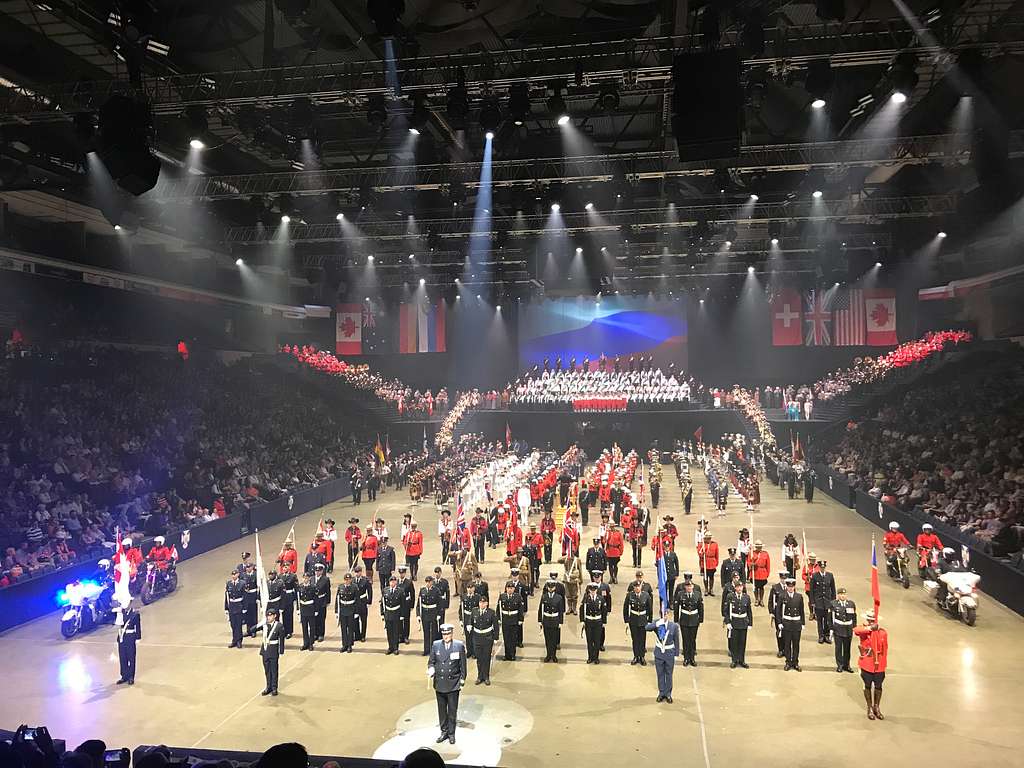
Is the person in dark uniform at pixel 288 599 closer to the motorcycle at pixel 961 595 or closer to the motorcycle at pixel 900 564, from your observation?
the motorcycle at pixel 961 595

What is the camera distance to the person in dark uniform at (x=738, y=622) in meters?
12.2

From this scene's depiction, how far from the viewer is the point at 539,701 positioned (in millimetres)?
11047

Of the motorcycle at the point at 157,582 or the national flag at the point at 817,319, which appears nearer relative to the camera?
the motorcycle at the point at 157,582

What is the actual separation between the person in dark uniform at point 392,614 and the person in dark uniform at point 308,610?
1262 millimetres

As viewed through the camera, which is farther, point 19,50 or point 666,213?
point 666,213

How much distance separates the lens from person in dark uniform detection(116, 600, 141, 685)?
11828 millimetres

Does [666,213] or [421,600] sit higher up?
[666,213]

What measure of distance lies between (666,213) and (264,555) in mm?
15712

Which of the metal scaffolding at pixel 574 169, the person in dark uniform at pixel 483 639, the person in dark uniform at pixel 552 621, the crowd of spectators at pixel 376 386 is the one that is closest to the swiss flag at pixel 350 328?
Result: the crowd of spectators at pixel 376 386

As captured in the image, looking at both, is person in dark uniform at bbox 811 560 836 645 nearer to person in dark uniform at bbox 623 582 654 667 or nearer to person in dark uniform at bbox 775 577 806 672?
person in dark uniform at bbox 775 577 806 672

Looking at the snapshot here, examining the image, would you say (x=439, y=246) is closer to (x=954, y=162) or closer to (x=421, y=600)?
(x=954, y=162)

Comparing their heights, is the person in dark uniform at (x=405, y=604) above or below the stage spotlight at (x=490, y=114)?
below

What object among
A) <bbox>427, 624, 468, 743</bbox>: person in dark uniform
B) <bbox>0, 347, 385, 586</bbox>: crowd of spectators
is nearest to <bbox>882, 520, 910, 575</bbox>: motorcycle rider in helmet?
<bbox>427, 624, 468, 743</bbox>: person in dark uniform

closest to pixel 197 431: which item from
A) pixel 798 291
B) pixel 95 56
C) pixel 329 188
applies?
pixel 329 188
